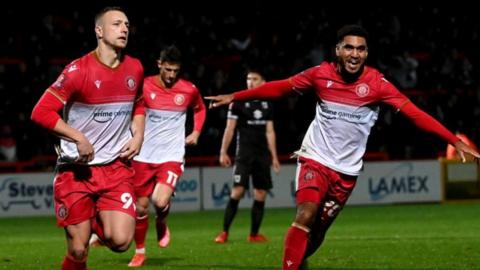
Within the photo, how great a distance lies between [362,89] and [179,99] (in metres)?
4.15

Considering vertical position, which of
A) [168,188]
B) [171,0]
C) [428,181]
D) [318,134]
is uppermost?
[171,0]

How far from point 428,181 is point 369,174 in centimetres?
144

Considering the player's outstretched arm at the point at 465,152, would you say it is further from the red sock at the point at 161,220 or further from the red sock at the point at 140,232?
the red sock at the point at 161,220

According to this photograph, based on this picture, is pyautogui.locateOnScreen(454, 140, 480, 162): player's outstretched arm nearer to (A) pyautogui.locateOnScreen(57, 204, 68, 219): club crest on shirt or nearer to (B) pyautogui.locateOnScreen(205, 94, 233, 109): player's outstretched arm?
(B) pyautogui.locateOnScreen(205, 94, 233, 109): player's outstretched arm

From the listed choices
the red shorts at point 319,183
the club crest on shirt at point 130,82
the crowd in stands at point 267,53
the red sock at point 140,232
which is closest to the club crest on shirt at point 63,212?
the club crest on shirt at point 130,82

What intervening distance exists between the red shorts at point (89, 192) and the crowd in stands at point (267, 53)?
1518 centimetres

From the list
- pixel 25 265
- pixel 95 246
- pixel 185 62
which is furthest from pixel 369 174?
pixel 25 265

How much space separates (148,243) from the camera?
622 inches

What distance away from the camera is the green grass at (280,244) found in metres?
12.6

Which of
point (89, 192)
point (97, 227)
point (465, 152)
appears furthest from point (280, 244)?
Answer: point (89, 192)

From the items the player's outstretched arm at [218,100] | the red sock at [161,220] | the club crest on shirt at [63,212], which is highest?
the player's outstretched arm at [218,100]

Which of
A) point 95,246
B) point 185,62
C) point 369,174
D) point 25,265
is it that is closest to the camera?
point 25,265

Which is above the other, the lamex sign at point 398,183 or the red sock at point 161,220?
the red sock at point 161,220

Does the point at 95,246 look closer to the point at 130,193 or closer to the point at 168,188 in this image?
the point at 168,188
